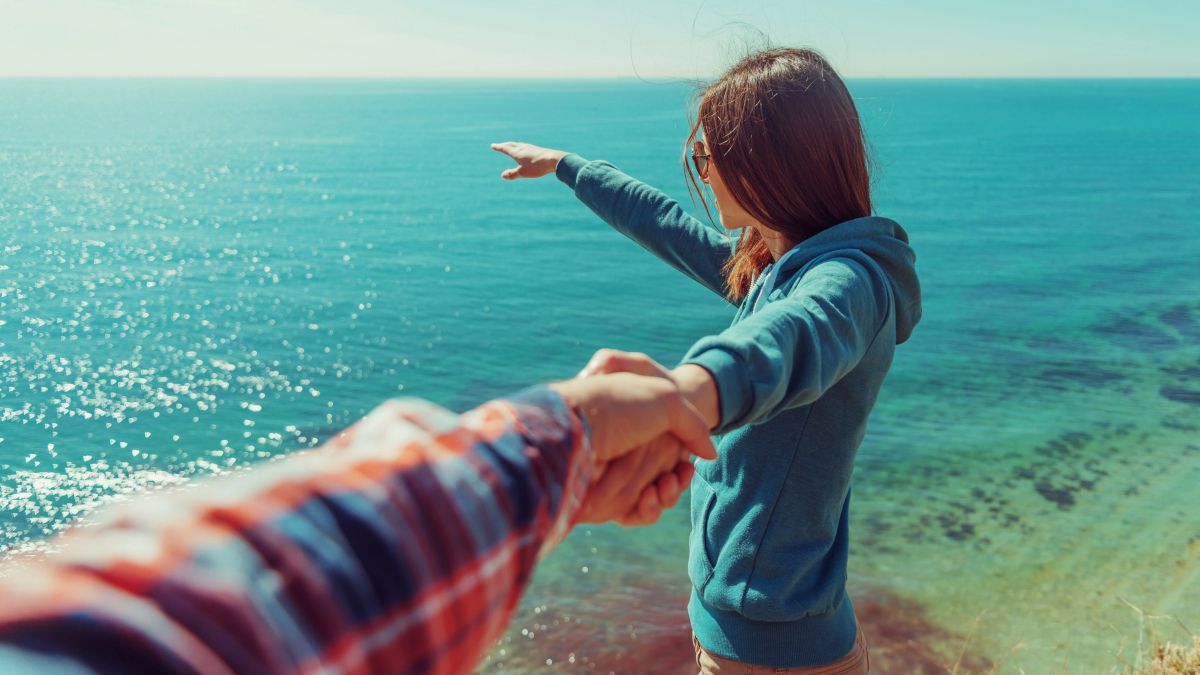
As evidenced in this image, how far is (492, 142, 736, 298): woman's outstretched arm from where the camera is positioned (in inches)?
139

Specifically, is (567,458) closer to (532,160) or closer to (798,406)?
(798,406)

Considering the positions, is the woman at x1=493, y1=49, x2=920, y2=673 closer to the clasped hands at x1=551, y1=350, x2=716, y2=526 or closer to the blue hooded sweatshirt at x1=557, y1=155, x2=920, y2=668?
the blue hooded sweatshirt at x1=557, y1=155, x2=920, y2=668

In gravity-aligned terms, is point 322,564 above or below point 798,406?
above

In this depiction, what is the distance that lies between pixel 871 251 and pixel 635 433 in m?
1.17

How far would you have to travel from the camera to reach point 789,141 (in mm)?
2566

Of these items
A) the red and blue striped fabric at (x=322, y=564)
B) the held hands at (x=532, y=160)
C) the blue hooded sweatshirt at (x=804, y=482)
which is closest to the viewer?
the red and blue striped fabric at (x=322, y=564)

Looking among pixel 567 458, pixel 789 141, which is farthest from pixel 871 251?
pixel 567 458

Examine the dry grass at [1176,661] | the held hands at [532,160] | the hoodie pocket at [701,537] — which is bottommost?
the dry grass at [1176,661]

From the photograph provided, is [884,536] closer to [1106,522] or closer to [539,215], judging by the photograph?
[1106,522]

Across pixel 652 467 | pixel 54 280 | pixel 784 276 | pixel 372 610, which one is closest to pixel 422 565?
pixel 372 610

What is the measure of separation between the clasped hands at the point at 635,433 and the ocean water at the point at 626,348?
2004mm

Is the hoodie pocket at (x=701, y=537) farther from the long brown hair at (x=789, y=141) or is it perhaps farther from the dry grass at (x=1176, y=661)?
the dry grass at (x=1176, y=661)

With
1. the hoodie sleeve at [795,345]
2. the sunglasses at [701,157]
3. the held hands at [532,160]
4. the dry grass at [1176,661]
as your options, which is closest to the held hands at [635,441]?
the hoodie sleeve at [795,345]

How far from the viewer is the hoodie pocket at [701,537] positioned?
9.30 feet
